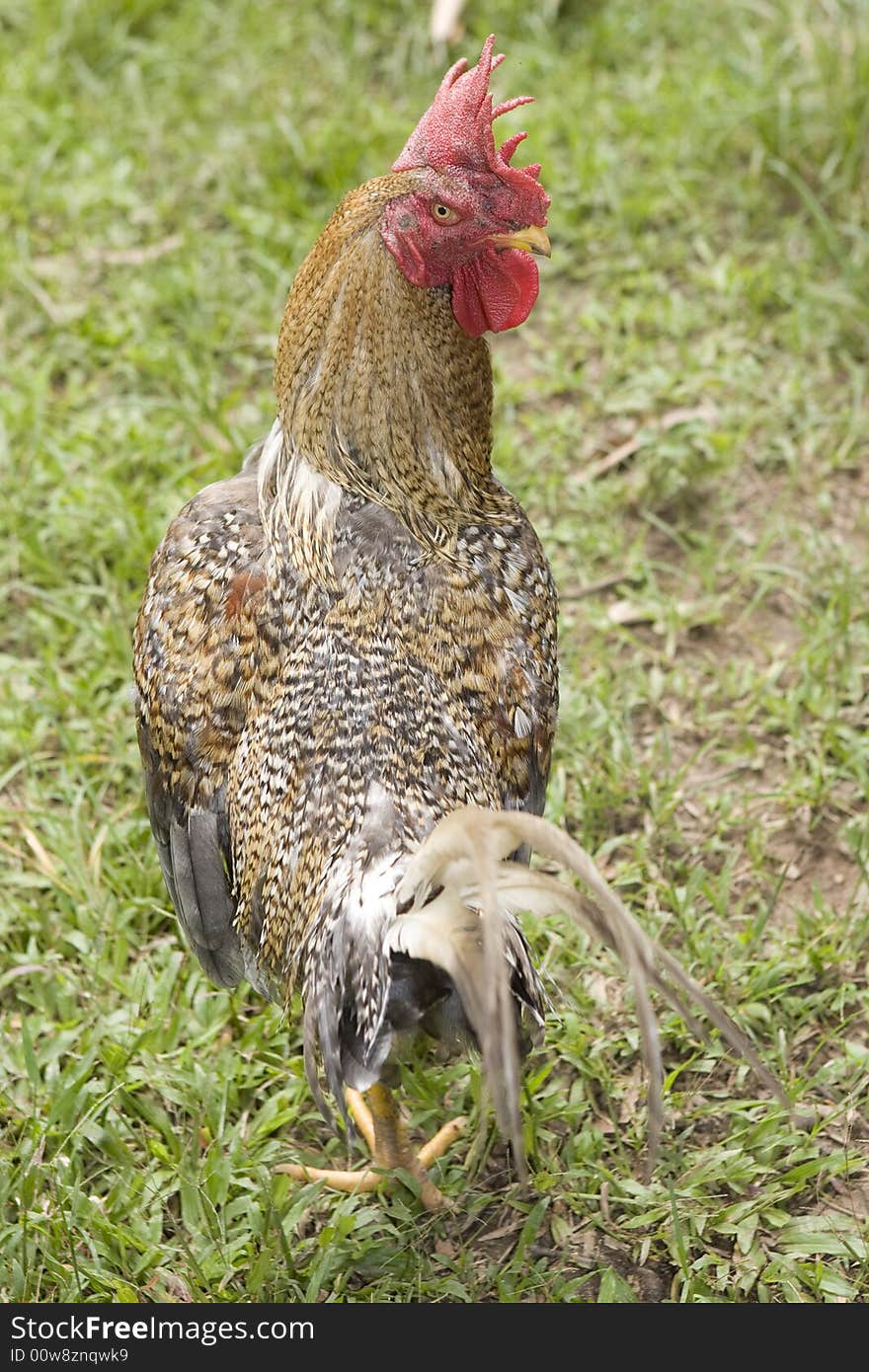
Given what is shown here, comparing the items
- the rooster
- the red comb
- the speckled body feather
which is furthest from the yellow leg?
the red comb

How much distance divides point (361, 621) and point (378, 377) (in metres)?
0.50

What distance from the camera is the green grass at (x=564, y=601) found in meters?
3.30

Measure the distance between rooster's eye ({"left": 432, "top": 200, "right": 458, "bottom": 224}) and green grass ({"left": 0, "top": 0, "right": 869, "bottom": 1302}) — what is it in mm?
1677

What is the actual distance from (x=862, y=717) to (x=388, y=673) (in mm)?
1928

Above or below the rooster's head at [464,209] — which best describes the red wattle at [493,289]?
below

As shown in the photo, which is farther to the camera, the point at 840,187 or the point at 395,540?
the point at 840,187

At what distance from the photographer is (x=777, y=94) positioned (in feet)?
18.8

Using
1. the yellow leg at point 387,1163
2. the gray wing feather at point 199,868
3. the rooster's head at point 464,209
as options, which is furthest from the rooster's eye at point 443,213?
the yellow leg at point 387,1163

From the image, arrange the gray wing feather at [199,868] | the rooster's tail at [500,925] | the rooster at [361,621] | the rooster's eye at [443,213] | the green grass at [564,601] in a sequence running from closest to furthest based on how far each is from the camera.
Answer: the rooster's tail at [500,925] → the rooster at [361,621] → the rooster's eye at [443,213] → the gray wing feather at [199,868] → the green grass at [564,601]

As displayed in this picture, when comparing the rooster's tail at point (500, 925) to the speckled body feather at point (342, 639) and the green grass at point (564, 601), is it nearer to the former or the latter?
the speckled body feather at point (342, 639)

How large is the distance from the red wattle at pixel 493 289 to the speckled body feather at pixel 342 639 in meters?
0.04

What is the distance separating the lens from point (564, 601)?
4.64m
